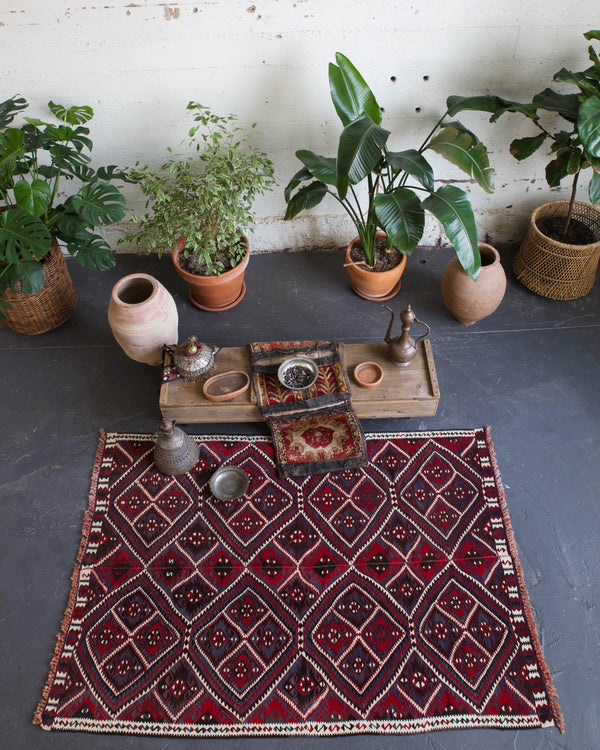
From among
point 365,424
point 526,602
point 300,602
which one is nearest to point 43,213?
point 365,424

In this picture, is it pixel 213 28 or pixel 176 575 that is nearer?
pixel 176 575

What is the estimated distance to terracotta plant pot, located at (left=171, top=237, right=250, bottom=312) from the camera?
3275 mm

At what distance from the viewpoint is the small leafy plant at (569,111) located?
2.55m

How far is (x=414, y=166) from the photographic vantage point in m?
2.66

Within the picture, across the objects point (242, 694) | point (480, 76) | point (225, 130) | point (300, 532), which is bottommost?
point (242, 694)

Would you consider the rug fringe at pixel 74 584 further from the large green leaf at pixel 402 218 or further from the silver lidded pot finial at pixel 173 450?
the large green leaf at pixel 402 218

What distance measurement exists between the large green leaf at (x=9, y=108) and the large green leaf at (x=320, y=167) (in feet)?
4.92

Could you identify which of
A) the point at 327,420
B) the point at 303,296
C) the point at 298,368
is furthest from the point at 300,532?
the point at 303,296

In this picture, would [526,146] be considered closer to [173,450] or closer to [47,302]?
[173,450]

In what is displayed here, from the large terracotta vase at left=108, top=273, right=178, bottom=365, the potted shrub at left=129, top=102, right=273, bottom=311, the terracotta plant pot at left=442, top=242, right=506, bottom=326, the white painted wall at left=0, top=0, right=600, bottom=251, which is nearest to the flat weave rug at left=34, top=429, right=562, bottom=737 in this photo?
the large terracotta vase at left=108, top=273, right=178, bottom=365

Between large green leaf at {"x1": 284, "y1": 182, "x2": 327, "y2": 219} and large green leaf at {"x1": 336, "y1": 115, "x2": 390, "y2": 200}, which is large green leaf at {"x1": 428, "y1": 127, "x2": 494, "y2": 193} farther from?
large green leaf at {"x1": 284, "y1": 182, "x2": 327, "y2": 219}

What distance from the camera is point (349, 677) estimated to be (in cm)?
233

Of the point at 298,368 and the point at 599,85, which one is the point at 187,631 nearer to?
the point at 298,368

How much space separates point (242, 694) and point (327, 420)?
132 cm
